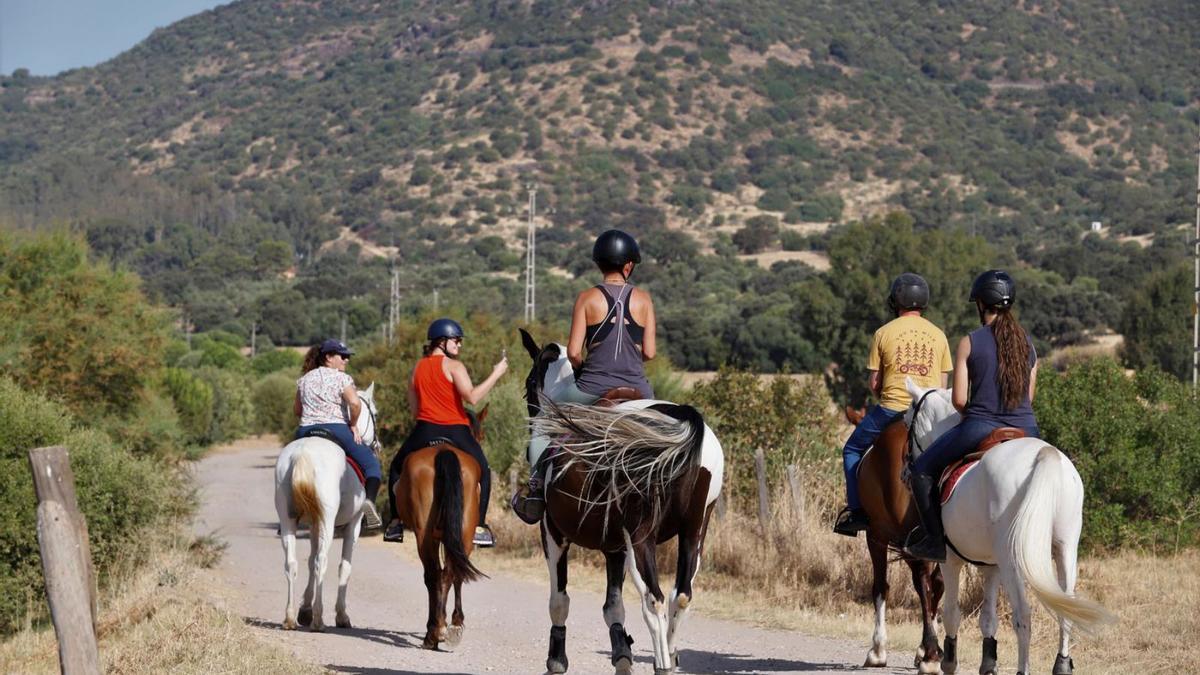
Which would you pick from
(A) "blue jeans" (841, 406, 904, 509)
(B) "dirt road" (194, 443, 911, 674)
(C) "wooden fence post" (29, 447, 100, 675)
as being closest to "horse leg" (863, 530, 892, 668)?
(B) "dirt road" (194, 443, 911, 674)

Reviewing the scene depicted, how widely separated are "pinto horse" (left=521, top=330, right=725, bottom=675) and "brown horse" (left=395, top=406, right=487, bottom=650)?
116 inches

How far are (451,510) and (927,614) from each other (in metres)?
3.77

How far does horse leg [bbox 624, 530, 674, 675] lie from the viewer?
8539 mm

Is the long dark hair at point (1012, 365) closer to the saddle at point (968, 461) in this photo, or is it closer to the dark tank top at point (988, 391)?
the dark tank top at point (988, 391)

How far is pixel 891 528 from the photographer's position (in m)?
10.6

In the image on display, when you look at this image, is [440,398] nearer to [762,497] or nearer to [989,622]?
[989,622]

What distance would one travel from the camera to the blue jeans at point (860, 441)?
1095 centimetres

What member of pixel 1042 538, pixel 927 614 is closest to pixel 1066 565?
pixel 1042 538

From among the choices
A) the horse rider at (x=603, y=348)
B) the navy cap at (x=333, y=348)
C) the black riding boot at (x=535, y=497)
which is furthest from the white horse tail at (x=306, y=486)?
the horse rider at (x=603, y=348)

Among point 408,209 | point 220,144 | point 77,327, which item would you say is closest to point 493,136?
point 408,209

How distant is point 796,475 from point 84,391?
59.3 feet

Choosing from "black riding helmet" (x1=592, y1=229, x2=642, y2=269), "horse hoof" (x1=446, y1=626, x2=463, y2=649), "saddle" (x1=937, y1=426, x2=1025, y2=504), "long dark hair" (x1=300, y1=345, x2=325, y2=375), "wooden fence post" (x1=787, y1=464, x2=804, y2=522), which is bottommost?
"horse hoof" (x1=446, y1=626, x2=463, y2=649)

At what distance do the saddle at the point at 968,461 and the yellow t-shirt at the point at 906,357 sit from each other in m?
1.47

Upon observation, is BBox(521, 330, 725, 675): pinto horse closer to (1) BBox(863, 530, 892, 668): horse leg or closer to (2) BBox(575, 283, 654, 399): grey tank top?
(2) BBox(575, 283, 654, 399): grey tank top
